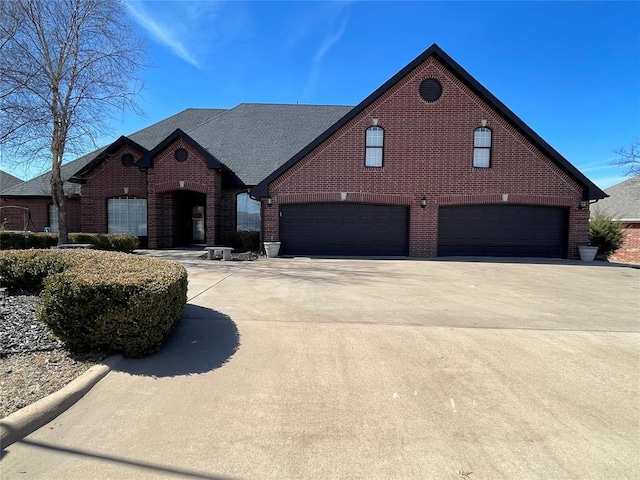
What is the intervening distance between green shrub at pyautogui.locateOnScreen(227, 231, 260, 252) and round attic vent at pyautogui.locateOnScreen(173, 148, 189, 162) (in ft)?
14.1

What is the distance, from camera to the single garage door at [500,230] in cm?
1551

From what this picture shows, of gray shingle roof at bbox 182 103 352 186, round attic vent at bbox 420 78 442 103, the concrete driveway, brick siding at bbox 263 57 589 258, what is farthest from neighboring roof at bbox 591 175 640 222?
the concrete driveway

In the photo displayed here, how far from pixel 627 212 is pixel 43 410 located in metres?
31.0

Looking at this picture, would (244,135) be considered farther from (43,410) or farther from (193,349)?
(43,410)

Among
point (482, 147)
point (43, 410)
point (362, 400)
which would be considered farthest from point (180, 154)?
point (362, 400)

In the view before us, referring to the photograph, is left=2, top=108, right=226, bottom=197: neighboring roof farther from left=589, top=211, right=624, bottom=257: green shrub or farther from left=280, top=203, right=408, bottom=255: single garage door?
left=589, top=211, right=624, bottom=257: green shrub

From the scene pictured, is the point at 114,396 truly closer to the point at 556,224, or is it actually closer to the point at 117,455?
the point at 117,455

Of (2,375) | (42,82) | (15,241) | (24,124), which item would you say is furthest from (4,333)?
(15,241)

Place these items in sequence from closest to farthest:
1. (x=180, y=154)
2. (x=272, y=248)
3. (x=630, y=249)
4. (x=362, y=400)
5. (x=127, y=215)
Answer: (x=362, y=400) < (x=272, y=248) < (x=180, y=154) < (x=127, y=215) < (x=630, y=249)

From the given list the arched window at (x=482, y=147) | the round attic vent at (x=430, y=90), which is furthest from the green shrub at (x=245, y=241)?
Answer: the arched window at (x=482, y=147)

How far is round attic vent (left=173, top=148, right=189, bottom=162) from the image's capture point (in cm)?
1684

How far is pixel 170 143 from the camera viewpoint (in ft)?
54.9

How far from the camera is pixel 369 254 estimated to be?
610 inches

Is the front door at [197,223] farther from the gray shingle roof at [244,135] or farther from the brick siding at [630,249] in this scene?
the brick siding at [630,249]
